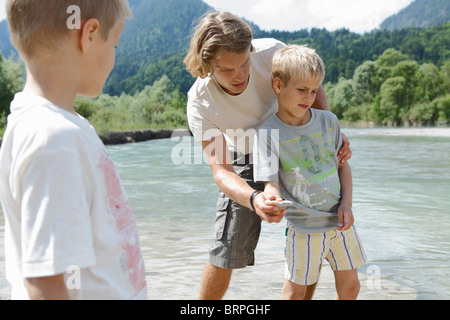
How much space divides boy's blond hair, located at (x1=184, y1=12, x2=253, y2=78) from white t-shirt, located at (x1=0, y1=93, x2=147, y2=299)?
1469mm

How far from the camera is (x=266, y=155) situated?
2.61 meters

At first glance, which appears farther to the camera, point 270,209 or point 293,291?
point 293,291

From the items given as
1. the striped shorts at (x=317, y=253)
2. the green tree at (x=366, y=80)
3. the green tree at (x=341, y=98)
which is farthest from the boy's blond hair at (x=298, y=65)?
the green tree at (x=366, y=80)

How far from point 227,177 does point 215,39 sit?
736 mm

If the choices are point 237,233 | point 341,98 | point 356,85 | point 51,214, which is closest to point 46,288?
point 51,214

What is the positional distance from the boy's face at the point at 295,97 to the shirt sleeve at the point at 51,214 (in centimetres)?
168

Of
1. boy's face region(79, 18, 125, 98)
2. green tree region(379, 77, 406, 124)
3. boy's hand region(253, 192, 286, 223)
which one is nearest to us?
boy's face region(79, 18, 125, 98)

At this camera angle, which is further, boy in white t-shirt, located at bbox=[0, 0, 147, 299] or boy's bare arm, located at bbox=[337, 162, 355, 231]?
boy's bare arm, located at bbox=[337, 162, 355, 231]

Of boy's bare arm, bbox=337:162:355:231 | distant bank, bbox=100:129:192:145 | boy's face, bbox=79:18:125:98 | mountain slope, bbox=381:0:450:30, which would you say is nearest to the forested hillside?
distant bank, bbox=100:129:192:145

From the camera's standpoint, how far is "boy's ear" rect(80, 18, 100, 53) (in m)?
1.21

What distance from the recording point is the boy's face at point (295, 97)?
2.58m

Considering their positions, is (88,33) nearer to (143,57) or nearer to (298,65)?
(298,65)

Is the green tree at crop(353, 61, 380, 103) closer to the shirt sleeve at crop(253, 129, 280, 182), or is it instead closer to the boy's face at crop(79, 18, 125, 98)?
the shirt sleeve at crop(253, 129, 280, 182)

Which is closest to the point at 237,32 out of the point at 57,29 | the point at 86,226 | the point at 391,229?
the point at 57,29
